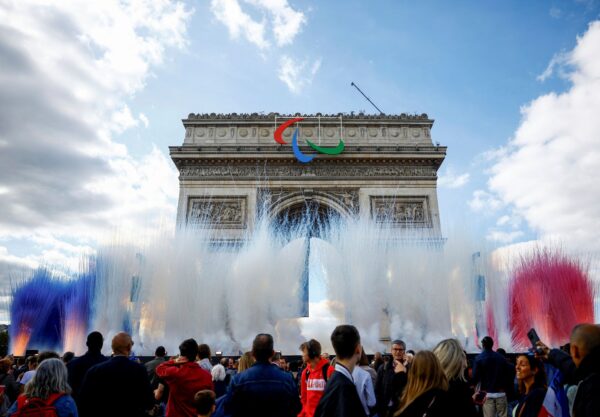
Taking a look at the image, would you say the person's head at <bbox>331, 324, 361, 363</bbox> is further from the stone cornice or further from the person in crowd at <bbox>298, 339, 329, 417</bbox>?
the stone cornice

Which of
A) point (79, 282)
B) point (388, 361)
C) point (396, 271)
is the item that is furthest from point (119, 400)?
point (79, 282)

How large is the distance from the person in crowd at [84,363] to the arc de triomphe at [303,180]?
18173mm

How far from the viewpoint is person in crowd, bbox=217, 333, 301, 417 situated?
3049 mm

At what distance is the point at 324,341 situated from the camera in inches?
808

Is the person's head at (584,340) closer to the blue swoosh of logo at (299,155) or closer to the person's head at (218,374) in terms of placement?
the person's head at (218,374)

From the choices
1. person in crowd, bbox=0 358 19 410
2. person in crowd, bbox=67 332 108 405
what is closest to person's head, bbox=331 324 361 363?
person in crowd, bbox=67 332 108 405

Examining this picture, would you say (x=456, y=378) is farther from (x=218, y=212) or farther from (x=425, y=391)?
(x=218, y=212)

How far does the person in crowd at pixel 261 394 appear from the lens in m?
3.05

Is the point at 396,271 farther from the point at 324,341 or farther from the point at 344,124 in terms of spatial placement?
the point at 344,124

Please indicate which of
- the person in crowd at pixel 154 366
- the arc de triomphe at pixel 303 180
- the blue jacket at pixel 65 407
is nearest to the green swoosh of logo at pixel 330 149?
the arc de triomphe at pixel 303 180

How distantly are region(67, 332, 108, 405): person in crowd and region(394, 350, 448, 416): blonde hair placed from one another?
3281 mm

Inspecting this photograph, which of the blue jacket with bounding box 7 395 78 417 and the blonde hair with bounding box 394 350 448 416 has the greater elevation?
the blonde hair with bounding box 394 350 448 416

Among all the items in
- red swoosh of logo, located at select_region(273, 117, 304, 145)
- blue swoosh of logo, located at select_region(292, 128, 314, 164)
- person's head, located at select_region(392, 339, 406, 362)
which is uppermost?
red swoosh of logo, located at select_region(273, 117, 304, 145)

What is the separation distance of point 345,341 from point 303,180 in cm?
2095
